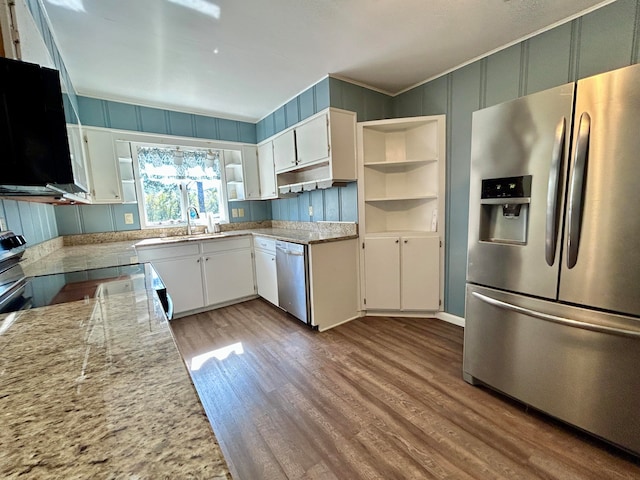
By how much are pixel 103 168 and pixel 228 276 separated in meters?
1.73

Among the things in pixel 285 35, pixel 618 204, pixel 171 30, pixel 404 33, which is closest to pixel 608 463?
pixel 618 204

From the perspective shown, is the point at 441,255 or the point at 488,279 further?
the point at 441,255

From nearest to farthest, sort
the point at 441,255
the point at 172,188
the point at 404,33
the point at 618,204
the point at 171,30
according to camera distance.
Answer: the point at 618,204 → the point at 171,30 → the point at 404,33 → the point at 441,255 → the point at 172,188

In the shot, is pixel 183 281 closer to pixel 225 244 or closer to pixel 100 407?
pixel 225 244

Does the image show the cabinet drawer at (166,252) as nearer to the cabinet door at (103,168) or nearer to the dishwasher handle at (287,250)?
the cabinet door at (103,168)

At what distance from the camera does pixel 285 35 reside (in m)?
2.05

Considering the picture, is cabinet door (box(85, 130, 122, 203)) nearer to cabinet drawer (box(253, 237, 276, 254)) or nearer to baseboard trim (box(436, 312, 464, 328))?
cabinet drawer (box(253, 237, 276, 254))

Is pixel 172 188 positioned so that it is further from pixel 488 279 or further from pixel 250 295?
pixel 488 279

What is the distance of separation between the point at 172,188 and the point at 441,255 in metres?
3.29

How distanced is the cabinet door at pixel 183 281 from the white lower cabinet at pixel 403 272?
1.90 meters

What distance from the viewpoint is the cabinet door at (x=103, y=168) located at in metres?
2.89

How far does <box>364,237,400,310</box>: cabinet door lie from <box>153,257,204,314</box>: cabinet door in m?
1.89

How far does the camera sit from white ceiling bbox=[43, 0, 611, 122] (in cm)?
178

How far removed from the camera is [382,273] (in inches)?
115
